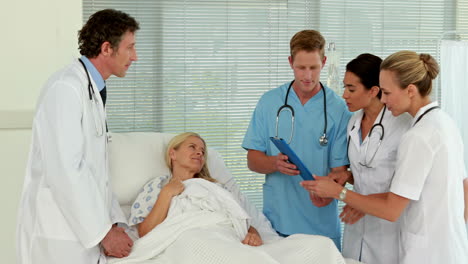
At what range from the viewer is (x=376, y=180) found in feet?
8.29

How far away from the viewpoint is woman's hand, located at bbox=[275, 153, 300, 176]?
8.43 feet

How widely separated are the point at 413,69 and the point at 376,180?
500mm

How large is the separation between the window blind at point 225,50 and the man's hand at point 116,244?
1.59 metres

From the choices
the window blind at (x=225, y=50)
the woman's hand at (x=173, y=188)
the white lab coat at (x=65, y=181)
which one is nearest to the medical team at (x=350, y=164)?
the white lab coat at (x=65, y=181)

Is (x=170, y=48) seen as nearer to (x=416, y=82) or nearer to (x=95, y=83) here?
(x=95, y=83)

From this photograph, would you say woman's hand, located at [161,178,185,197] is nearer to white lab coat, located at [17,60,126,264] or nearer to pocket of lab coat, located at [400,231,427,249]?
white lab coat, located at [17,60,126,264]

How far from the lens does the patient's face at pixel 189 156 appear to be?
9.22ft

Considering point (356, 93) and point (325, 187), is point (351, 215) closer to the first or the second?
point (325, 187)

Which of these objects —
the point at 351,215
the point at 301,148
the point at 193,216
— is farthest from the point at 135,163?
the point at 351,215

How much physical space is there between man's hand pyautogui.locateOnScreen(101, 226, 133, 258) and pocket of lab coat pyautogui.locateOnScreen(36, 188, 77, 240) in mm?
128

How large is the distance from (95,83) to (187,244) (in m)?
0.68

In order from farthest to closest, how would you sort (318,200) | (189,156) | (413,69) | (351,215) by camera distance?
(189,156) < (318,200) < (351,215) < (413,69)

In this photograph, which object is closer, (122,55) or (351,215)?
(122,55)

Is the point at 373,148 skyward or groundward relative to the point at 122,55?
groundward
